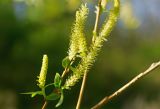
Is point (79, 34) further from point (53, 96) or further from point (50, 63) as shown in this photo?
point (50, 63)

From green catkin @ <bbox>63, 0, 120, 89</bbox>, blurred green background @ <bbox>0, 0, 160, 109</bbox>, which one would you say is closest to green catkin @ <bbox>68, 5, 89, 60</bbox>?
green catkin @ <bbox>63, 0, 120, 89</bbox>

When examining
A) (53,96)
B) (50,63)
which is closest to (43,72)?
(53,96)

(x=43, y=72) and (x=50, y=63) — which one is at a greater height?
(x=43, y=72)

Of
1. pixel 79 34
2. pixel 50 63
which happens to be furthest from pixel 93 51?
pixel 50 63

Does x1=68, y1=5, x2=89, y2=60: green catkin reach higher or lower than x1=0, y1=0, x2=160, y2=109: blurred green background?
higher

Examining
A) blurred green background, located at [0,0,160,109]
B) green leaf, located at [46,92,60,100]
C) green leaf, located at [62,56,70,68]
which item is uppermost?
green leaf, located at [62,56,70,68]

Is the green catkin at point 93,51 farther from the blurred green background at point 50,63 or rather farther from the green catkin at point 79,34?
the blurred green background at point 50,63

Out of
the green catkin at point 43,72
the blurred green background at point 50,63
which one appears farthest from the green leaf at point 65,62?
the blurred green background at point 50,63

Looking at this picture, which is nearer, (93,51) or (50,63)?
(93,51)

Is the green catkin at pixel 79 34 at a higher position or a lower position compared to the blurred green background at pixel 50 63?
higher

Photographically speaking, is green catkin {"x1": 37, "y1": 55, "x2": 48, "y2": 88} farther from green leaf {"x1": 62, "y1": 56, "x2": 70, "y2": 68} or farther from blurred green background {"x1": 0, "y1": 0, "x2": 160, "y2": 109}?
blurred green background {"x1": 0, "y1": 0, "x2": 160, "y2": 109}

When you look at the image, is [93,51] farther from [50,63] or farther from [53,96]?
[50,63]

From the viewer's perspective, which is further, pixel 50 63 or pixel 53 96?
pixel 50 63

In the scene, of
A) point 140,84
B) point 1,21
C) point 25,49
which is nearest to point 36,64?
point 25,49
